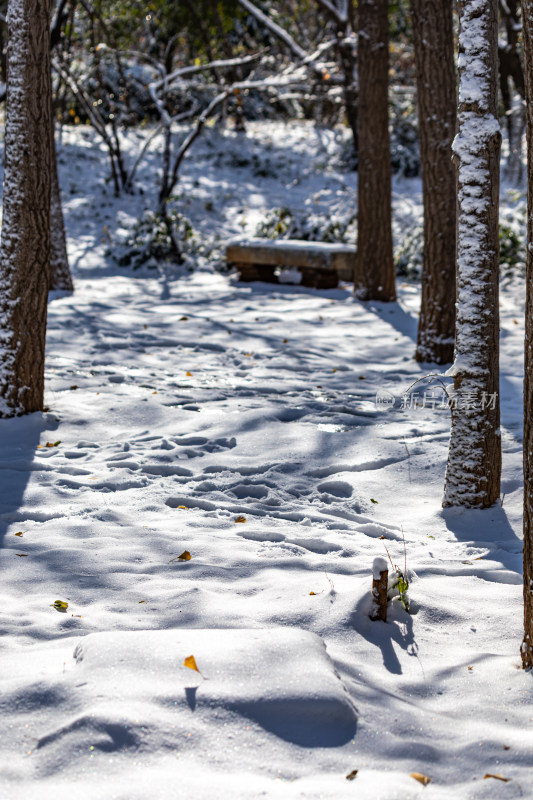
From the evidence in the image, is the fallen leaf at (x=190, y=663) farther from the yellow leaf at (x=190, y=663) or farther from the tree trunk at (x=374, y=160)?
the tree trunk at (x=374, y=160)

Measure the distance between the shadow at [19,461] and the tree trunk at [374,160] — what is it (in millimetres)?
5742

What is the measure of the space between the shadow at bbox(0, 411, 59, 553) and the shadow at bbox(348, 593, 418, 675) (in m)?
1.61

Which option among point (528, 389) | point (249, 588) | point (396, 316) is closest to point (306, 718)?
point (249, 588)

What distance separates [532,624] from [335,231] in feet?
36.5

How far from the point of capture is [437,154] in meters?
7.11

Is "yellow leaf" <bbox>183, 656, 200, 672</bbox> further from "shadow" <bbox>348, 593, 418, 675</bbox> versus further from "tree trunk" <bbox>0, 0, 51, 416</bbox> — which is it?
"tree trunk" <bbox>0, 0, 51, 416</bbox>

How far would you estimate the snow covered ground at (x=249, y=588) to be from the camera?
7.26ft

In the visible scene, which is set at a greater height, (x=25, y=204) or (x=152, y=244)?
(x=25, y=204)

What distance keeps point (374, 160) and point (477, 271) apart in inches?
241

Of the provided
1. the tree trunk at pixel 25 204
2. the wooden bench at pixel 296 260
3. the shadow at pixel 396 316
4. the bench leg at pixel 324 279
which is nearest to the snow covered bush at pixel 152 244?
the wooden bench at pixel 296 260

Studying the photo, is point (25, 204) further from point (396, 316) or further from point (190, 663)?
point (396, 316)

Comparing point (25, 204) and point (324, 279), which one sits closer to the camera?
point (25, 204)

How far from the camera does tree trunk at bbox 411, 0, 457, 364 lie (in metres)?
7.00

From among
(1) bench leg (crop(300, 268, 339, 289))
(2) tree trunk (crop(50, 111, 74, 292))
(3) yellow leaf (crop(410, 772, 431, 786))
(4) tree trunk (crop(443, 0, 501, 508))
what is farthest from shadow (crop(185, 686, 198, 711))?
(1) bench leg (crop(300, 268, 339, 289))
